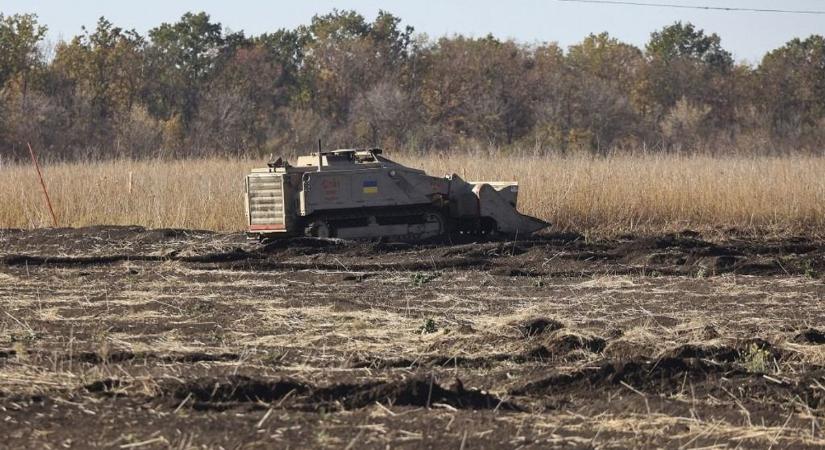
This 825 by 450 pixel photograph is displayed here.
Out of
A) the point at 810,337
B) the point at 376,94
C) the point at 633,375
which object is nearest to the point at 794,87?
the point at 376,94

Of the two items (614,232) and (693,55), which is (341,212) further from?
(693,55)

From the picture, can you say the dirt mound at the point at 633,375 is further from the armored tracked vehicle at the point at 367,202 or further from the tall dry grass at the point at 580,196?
the tall dry grass at the point at 580,196

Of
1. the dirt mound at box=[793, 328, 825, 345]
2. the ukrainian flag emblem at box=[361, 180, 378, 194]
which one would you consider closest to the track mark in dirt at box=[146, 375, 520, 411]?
the dirt mound at box=[793, 328, 825, 345]

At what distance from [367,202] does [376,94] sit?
1137 inches

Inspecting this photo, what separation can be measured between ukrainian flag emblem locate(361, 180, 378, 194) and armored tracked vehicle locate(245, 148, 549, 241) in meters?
0.01

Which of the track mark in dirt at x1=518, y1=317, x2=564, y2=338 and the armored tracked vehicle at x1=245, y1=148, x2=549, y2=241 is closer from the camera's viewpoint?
the track mark in dirt at x1=518, y1=317, x2=564, y2=338

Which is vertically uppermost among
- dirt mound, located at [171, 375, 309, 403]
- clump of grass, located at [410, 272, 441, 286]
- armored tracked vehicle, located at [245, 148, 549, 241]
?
armored tracked vehicle, located at [245, 148, 549, 241]

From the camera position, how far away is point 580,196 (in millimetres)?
19234

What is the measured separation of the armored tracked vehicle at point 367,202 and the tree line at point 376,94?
20.1 m

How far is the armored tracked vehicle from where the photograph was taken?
15945 mm

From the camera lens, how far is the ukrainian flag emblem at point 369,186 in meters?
16.1

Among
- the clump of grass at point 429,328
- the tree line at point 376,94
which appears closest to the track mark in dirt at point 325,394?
the clump of grass at point 429,328

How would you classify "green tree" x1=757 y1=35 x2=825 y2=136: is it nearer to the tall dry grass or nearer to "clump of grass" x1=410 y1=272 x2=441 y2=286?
the tall dry grass


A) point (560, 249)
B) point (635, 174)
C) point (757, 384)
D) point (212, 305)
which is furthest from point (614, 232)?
point (757, 384)
